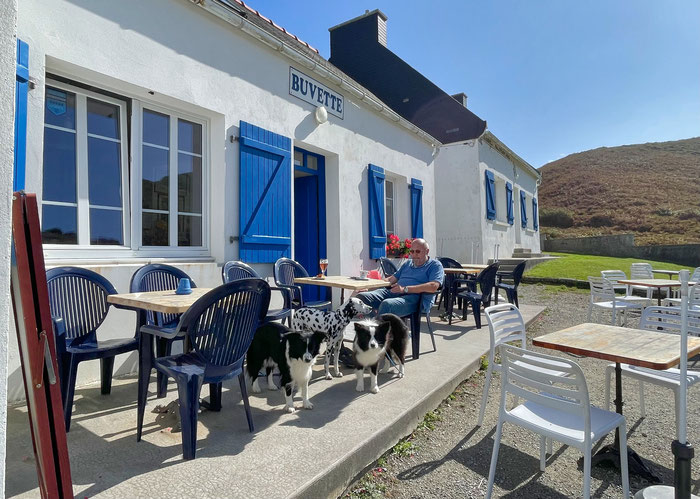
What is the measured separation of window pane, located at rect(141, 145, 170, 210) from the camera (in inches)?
144

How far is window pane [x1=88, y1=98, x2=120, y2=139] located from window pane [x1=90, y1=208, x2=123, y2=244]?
701 millimetres

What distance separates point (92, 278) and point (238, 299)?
128 centimetres

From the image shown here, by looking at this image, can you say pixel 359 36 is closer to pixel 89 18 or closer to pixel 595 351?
pixel 89 18

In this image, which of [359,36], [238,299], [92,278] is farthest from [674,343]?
[359,36]

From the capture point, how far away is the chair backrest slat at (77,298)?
2.46 meters

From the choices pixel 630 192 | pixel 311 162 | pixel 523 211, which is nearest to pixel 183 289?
pixel 311 162

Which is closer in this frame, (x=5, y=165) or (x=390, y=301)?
(x=5, y=165)

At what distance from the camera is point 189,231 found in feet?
13.4

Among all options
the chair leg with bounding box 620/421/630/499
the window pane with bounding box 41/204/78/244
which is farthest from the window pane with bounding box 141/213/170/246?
the chair leg with bounding box 620/421/630/499

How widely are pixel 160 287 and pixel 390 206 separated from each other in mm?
5195

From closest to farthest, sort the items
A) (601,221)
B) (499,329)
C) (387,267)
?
(499,329), (387,267), (601,221)

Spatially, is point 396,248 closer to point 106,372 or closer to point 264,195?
point 264,195

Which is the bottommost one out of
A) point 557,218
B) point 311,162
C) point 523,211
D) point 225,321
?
point 225,321

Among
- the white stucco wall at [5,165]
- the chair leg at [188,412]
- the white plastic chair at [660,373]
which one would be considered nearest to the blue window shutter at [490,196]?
the white plastic chair at [660,373]
